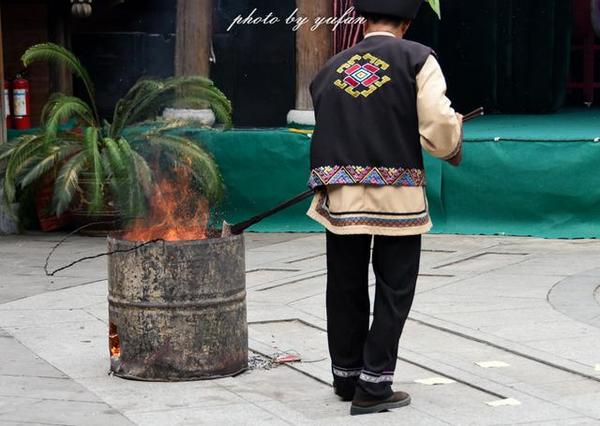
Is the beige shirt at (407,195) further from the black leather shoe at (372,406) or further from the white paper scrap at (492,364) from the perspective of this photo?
the white paper scrap at (492,364)

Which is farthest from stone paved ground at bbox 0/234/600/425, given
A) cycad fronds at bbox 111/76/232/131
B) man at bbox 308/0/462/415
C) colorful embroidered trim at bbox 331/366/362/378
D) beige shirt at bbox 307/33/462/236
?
cycad fronds at bbox 111/76/232/131

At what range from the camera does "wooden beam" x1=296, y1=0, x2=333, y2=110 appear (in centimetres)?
1270

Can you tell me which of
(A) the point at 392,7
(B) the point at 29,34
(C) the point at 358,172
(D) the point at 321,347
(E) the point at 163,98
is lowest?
(D) the point at 321,347

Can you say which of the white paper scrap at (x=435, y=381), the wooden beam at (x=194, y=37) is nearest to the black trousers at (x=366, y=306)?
the white paper scrap at (x=435, y=381)

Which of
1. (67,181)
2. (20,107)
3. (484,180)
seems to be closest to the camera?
(67,181)

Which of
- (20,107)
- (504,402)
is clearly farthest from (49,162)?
(504,402)

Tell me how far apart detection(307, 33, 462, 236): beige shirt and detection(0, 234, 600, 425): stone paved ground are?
836 mm

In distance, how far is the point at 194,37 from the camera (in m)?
13.1

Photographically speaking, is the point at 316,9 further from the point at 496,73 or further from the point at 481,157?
the point at 496,73

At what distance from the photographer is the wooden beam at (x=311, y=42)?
1270cm

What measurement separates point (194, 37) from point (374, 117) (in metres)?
7.72

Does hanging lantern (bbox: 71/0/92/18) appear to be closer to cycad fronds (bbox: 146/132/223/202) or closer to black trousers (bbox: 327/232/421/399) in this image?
cycad fronds (bbox: 146/132/223/202)

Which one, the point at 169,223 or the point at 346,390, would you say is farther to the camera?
the point at 169,223

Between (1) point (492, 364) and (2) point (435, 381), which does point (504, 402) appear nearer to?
(2) point (435, 381)
